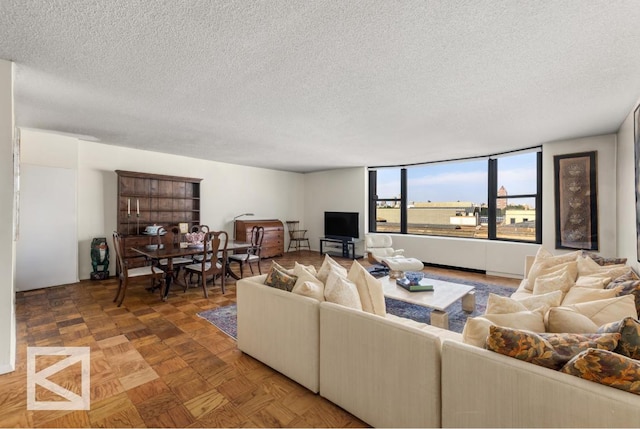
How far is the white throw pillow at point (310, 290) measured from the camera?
1968 mm

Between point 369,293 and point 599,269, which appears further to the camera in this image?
point 599,269

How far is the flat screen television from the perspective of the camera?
7297 mm

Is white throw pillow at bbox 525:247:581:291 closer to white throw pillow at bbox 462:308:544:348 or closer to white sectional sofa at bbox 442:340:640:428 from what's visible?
white throw pillow at bbox 462:308:544:348

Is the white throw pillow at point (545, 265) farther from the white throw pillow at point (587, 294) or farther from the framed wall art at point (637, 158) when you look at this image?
the white throw pillow at point (587, 294)

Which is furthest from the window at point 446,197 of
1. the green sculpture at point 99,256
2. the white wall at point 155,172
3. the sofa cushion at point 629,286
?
the green sculpture at point 99,256

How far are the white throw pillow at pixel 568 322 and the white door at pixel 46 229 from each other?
235 inches

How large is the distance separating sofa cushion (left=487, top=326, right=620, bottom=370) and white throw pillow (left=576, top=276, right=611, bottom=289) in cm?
139

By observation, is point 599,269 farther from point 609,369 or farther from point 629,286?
point 609,369

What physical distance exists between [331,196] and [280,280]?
5871mm

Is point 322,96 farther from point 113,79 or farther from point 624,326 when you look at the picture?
point 624,326

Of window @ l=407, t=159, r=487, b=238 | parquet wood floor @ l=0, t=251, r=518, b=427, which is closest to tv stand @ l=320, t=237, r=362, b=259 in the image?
window @ l=407, t=159, r=487, b=238

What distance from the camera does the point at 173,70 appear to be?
7.50 feet

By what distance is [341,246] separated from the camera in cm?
782

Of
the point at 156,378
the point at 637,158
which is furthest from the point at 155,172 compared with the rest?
the point at 637,158
